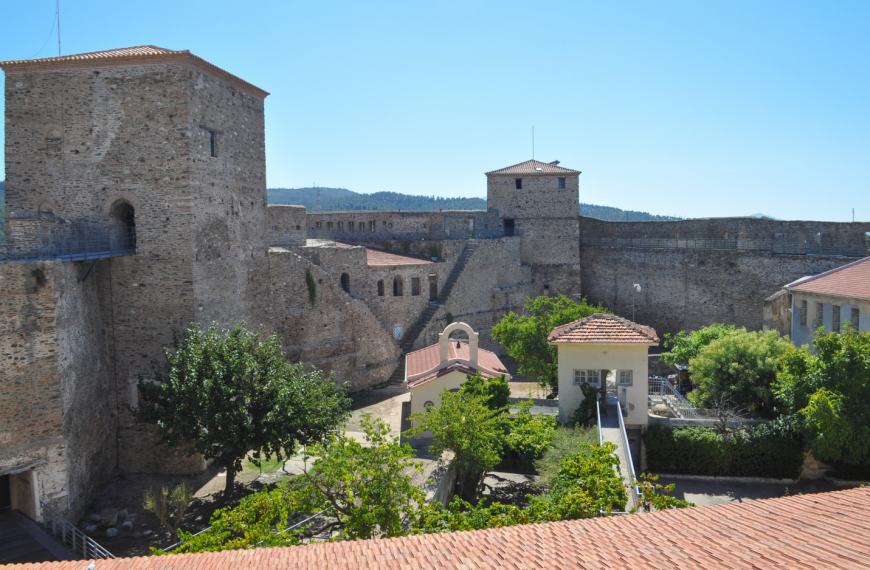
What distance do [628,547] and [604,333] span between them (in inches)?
500

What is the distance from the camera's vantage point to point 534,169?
37.8 m

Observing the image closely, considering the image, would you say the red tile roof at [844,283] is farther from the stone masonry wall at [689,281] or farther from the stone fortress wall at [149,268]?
the stone fortress wall at [149,268]

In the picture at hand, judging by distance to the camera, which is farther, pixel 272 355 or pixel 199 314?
pixel 199 314

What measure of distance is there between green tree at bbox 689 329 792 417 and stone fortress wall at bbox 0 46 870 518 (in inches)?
354

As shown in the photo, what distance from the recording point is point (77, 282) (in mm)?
16328

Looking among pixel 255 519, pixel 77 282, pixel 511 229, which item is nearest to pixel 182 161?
pixel 77 282

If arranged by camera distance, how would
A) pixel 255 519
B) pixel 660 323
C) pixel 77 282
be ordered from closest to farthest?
pixel 255 519 → pixel 77 282 → pixel 660 323

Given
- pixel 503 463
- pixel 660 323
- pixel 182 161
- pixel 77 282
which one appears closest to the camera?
pixel 77 282

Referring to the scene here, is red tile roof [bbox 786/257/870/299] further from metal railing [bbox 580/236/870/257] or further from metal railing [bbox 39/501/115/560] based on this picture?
metal railing [bbox 39/501/115/560]

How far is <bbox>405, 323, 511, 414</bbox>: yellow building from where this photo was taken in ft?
66.6

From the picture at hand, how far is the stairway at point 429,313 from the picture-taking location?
29.4 metres

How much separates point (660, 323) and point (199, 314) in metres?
25.5

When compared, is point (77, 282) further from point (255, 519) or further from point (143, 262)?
point (255, 519)

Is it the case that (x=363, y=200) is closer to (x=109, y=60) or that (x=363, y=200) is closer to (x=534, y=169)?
(x=534, y=169)
